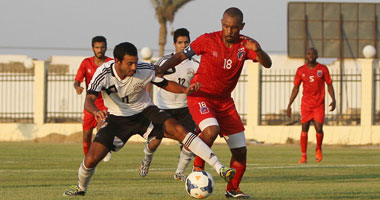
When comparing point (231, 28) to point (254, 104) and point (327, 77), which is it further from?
point (254, 104)

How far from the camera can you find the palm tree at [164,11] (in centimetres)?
4800

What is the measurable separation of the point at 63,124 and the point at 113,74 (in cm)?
2506

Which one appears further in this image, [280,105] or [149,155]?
[280,105]

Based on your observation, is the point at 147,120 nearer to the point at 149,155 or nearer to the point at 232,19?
the point at 232,19

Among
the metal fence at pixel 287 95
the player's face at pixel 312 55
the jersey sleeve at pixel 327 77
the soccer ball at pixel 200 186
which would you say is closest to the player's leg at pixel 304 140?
the jersey sleeve at pixel 327 77

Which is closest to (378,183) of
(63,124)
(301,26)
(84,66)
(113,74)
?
(113,74)

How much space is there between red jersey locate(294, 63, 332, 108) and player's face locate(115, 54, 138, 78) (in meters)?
10.0

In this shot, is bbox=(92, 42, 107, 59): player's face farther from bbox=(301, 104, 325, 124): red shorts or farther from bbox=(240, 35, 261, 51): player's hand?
bbox=(240, 35, 261, 51): player's hand

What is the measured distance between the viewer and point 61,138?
34.9 metres

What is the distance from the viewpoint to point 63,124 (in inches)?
1379

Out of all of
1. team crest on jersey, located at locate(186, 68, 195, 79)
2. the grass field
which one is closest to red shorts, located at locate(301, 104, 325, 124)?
the grass field

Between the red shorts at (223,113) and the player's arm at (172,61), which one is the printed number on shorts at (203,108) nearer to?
the red shorts at (223,113)

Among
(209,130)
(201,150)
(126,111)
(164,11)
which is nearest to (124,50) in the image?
(126,111)

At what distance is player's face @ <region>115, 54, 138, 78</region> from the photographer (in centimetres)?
1017
